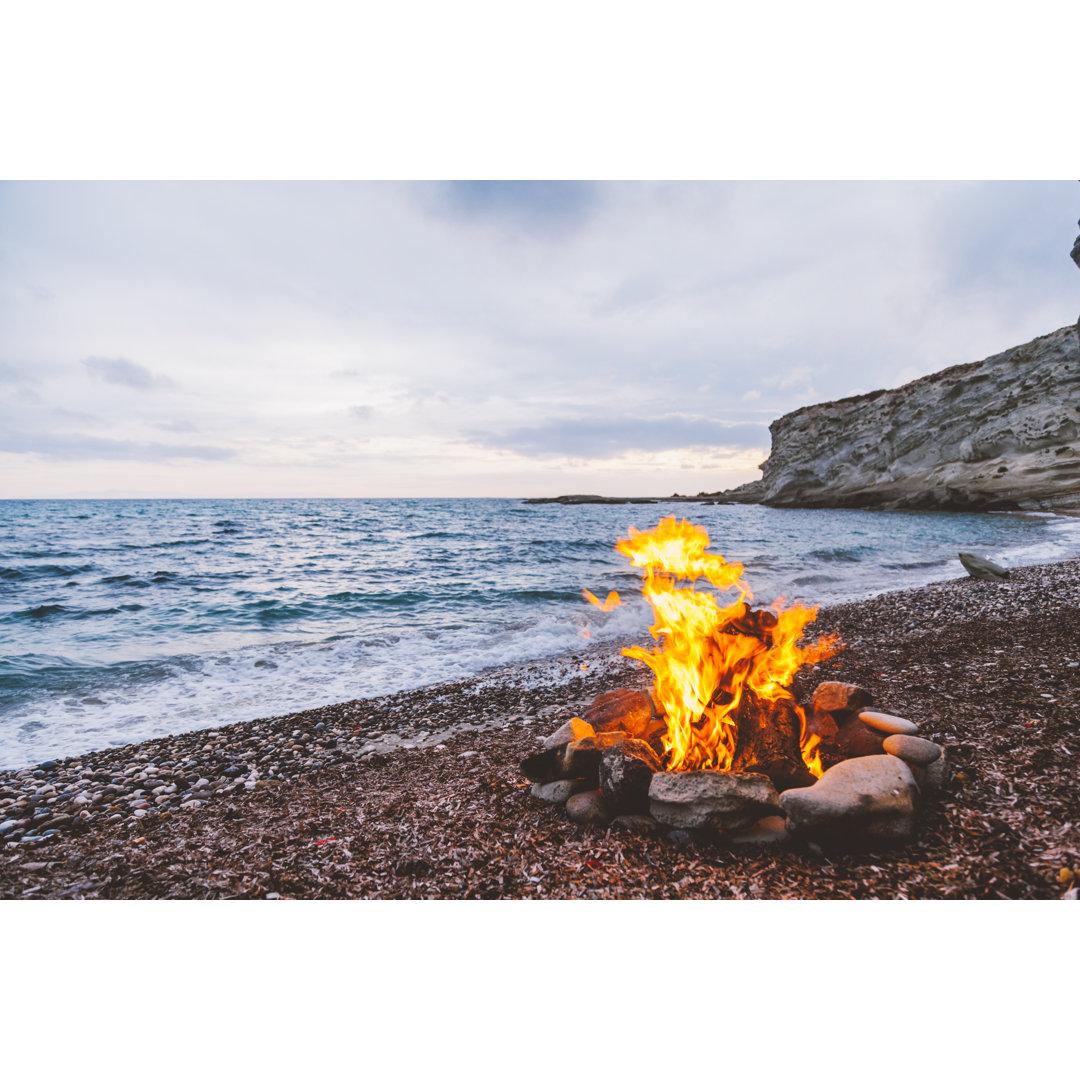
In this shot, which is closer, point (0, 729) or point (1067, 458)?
point (0, 729)

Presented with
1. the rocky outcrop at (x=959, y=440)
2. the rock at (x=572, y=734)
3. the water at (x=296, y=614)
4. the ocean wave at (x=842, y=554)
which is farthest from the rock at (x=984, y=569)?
the rocky outcrop at (x=959, y=440)

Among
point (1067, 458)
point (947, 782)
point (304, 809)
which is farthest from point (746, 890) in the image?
point (1067, 458)

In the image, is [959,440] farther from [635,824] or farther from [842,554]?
[635,824]

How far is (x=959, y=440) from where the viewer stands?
Result: 5447 centimetres

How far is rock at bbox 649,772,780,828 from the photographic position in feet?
12.8

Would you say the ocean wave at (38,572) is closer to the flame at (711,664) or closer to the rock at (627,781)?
the rock at (627,781)

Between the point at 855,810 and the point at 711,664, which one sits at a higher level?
the point at 711,664

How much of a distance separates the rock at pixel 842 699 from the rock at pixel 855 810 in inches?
49.9

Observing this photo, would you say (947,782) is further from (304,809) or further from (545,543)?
(545,543)

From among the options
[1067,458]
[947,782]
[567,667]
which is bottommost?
[567,667]

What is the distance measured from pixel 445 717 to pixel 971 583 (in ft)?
56.2

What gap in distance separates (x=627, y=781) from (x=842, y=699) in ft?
8.27

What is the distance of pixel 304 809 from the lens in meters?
5.11

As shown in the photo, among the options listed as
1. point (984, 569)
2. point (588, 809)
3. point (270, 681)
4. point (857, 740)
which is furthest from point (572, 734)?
point (984, 569)
